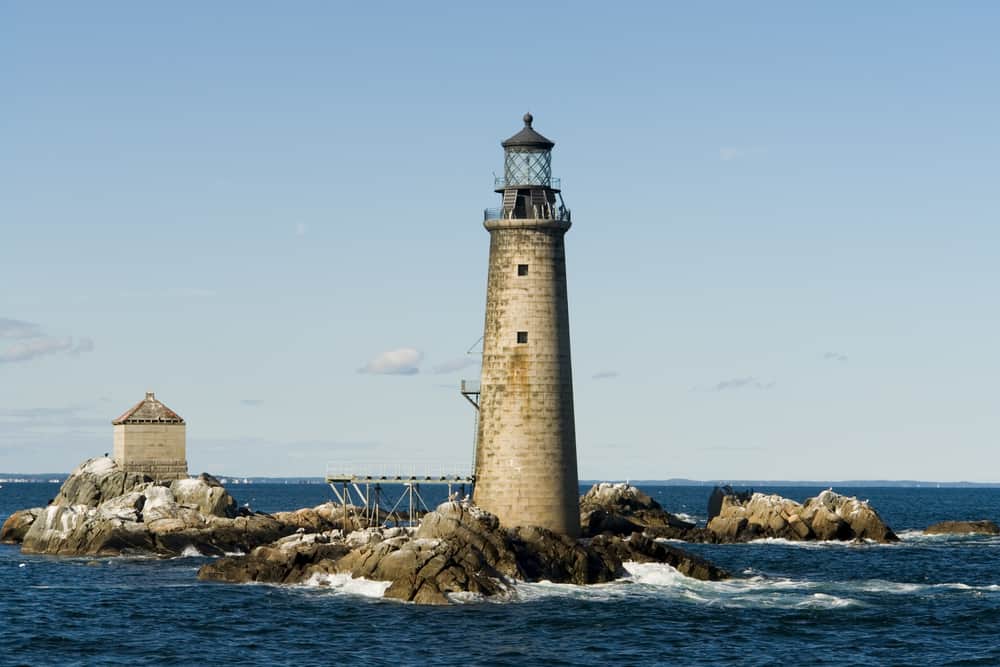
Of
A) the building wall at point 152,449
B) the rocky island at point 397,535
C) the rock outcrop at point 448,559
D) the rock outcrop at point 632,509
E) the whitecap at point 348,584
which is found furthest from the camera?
the rock outcrop at point 632,509

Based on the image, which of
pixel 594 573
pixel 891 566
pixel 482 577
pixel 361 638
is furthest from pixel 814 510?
pixel 361 638

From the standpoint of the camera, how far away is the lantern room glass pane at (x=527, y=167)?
2276 inches

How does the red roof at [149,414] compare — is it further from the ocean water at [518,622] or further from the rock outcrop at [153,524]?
the ocean water at [518,622]

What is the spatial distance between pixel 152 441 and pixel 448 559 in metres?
33.9

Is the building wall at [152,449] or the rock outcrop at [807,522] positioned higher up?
the building wall at [152,449]

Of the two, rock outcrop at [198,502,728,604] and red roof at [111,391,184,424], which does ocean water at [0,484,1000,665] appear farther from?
red roof at [111,391,184,424]

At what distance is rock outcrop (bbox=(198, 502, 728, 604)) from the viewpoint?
5066 cm

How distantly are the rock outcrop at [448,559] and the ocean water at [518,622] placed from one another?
2.68ft

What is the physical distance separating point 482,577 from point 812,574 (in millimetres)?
19459

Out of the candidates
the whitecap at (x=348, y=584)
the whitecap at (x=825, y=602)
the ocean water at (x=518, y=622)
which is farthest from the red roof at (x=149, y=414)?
the whitecap at (x=825, y=602)


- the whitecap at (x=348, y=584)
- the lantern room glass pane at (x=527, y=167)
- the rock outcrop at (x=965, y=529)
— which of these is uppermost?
the lantern room glass pane at (x=527, y=167)

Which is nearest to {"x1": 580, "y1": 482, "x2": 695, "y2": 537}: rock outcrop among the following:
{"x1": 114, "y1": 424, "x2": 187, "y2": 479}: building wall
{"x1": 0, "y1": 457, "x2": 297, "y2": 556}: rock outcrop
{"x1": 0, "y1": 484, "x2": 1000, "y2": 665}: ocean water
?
{"x1": 0, "y1": 457, "x2": 297, "y2": 556}: rock outcrop

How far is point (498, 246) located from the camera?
57.0m

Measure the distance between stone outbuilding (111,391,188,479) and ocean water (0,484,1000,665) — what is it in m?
16.6
